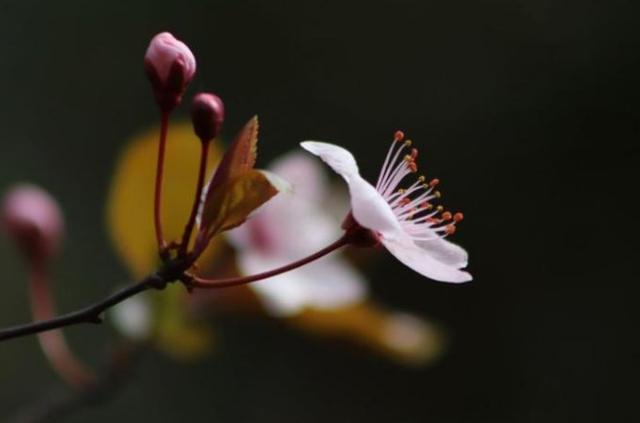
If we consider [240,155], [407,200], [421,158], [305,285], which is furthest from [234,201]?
[421,158]

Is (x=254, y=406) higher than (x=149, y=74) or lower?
lower

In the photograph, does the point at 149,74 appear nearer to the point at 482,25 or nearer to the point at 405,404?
the point at 405,404

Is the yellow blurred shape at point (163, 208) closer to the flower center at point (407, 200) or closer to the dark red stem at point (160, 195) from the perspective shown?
the flower center at point (407, 200)

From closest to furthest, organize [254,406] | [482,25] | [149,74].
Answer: [149,74] < [254,406] < [482,25]

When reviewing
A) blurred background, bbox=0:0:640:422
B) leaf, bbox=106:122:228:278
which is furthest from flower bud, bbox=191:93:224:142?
blurred background, bbox=0:0:640:422

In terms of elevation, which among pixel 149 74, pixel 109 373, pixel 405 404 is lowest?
pixel 405 404

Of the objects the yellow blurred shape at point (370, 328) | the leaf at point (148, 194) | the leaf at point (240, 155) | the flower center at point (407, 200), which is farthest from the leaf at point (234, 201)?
the yellow blurred shape at point (370, 328)

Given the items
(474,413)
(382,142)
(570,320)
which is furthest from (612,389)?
(382,142)
